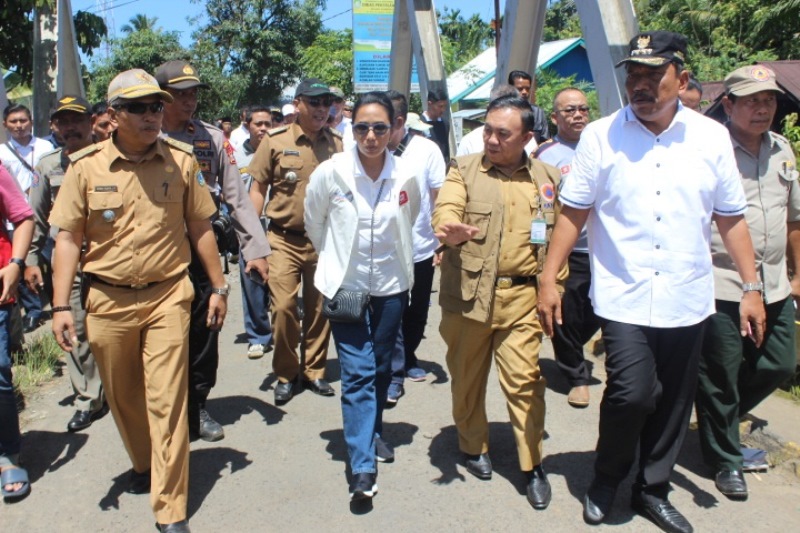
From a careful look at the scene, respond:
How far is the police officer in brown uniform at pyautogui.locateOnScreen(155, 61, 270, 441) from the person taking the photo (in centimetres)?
460

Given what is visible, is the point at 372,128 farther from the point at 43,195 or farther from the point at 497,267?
the point at 43,195

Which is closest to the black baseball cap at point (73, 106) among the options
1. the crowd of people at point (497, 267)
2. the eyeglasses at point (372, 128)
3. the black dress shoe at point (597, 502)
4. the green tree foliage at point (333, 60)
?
the crowd of people at point (497, 267)

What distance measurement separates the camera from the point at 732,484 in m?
3.89

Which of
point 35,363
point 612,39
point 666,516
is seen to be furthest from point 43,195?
point 612,39

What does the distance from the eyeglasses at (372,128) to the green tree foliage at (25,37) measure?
31.1 feet

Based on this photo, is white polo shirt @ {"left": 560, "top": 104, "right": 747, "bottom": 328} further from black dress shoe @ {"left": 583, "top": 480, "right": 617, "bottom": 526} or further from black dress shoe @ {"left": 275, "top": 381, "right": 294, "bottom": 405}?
black dress shoe @ {"left": 275, "top": 381, "right": 294, "bottom": 405}

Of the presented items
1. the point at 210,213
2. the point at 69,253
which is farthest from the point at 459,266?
the point at 69,253

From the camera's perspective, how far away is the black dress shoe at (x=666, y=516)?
349 centimetres

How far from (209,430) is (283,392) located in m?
0.69

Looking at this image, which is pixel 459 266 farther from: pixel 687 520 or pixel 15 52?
pixel 15 52

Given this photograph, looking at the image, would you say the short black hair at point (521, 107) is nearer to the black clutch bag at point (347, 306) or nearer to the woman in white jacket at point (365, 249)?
the woman in white jacket at point (365, 249)

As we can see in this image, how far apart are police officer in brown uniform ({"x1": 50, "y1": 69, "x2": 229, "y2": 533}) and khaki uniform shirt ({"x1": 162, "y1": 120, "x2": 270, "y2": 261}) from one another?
2.89ft

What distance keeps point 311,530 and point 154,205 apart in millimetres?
1722

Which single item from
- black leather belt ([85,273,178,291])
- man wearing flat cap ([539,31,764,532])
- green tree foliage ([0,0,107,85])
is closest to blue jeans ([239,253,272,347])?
black leather belt ([85,273,178,291])
